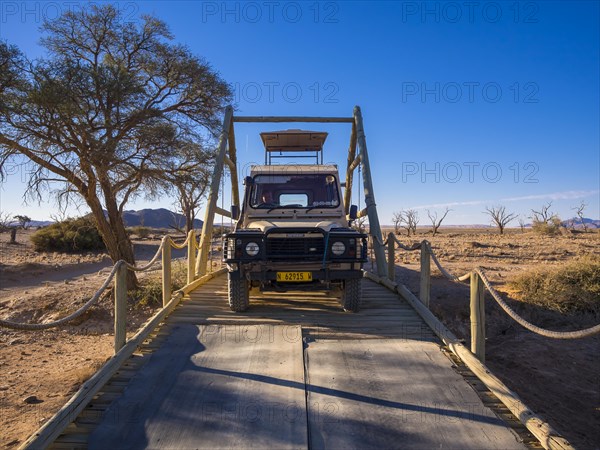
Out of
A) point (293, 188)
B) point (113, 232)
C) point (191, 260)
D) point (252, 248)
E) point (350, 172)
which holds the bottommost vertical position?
point (191, 260)

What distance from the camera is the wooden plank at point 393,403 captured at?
347cm

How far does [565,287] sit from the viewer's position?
11.6 meters

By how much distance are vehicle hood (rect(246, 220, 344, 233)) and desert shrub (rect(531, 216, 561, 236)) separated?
37.4 meters

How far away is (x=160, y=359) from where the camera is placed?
4.98m

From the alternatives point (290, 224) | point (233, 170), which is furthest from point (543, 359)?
point (233, 170)

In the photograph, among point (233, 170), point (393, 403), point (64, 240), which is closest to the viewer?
point (393, 403)

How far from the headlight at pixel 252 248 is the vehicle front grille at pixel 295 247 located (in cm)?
18

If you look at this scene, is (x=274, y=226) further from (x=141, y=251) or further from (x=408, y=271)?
(x=141, y=251)

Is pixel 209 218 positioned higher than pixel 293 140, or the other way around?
pixel 293 140

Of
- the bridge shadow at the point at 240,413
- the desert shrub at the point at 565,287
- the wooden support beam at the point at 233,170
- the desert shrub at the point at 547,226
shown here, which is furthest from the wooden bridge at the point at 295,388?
the desert shrub at the point at 547,226

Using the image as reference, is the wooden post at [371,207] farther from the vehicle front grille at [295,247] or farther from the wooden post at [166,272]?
the wooden post at [166,272]

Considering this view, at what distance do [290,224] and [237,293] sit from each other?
51.0 inches

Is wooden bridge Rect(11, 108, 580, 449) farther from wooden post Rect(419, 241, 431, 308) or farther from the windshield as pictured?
the windshield

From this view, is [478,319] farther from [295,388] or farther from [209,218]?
[209,218]
